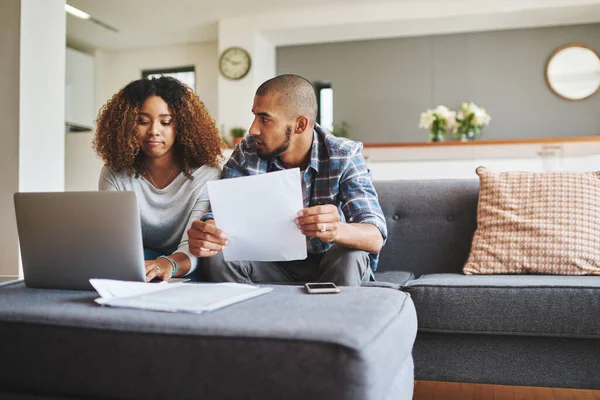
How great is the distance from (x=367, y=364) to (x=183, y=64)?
23.0 ft

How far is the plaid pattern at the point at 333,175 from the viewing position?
72.6 inches

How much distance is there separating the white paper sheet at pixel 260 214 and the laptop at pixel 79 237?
22 centimetres

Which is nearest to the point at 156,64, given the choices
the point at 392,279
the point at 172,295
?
the point at 392,279

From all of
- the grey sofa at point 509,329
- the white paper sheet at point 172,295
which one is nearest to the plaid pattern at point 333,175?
the grey sofa at point 509,329

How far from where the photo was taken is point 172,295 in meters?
1.19

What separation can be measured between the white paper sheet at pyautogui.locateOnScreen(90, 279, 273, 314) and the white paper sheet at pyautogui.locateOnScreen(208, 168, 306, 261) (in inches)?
8.8

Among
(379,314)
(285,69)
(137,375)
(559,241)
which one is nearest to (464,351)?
(559,241)

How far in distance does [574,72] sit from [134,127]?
5.29 meters

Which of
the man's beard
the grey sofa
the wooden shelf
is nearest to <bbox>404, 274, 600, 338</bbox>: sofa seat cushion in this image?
the grey sofa

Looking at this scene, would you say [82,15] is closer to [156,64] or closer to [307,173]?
[156,64]

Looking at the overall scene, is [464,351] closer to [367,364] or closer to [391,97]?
[367,364]

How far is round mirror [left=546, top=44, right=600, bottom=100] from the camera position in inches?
234

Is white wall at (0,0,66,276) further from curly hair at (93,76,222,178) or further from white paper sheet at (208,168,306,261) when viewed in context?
white paper sheet at (208,168,306,261)

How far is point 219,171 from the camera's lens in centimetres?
210
